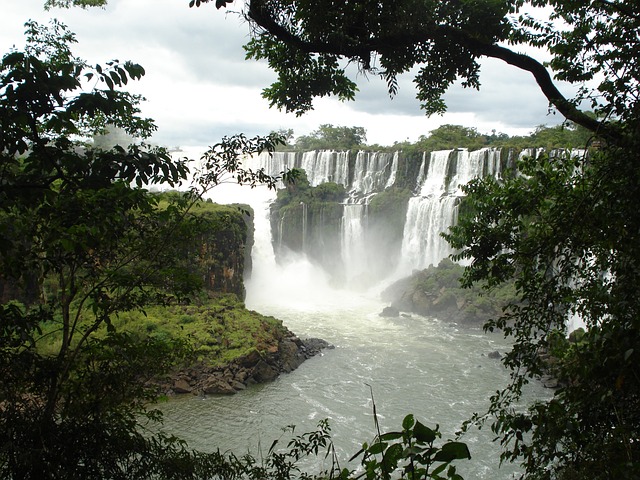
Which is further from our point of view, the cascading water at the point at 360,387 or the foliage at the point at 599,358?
the cascading water at the point at 360,387

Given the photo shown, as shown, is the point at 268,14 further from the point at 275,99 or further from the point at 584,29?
the point at 584,29

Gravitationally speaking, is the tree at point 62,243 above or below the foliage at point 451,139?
below

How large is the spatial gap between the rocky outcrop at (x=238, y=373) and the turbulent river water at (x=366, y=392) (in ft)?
0.90

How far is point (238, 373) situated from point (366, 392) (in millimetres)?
3623

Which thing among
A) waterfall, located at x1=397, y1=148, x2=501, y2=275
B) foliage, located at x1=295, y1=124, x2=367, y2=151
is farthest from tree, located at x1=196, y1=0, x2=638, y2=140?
foliage, located at x1=295, y1=124, x2=367, y2=151

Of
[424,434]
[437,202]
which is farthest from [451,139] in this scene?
[424,434]

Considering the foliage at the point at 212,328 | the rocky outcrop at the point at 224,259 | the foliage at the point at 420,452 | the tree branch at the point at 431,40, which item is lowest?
the foliage at the point at 212,328

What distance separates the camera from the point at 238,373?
13711mm

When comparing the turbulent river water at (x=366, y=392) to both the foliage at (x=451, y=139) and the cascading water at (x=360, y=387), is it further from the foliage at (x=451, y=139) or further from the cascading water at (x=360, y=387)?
the foliage at (x=451, y=139)

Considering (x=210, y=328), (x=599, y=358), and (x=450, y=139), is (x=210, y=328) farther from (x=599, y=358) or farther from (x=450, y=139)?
(x=450, y=139)

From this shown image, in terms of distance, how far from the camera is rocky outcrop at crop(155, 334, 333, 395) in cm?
1288

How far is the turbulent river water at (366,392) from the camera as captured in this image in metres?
10.4

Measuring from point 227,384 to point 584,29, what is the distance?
11.6 metres

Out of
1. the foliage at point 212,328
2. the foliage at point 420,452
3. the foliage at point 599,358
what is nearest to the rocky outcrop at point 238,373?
the foliage at point 212,328
